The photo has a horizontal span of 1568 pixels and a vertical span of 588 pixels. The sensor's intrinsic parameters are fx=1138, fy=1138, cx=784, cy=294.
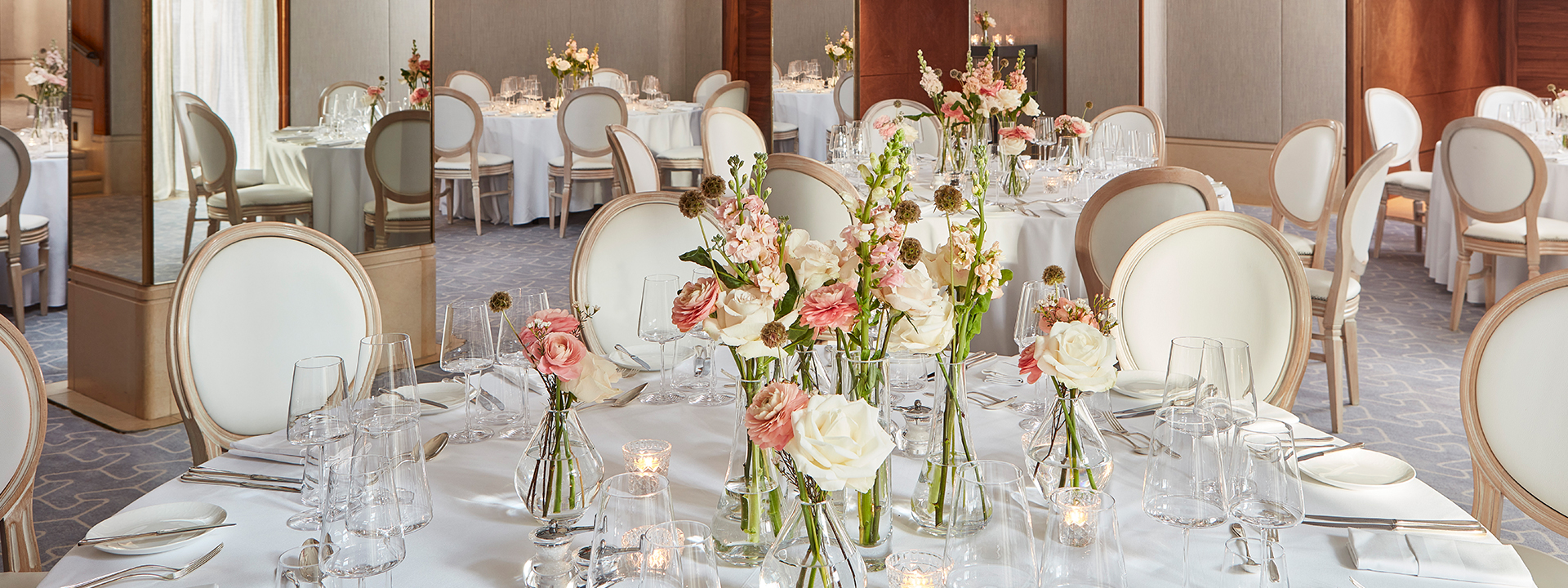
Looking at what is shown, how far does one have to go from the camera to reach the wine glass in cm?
190

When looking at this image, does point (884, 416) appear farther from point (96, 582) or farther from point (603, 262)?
point (603, 262)

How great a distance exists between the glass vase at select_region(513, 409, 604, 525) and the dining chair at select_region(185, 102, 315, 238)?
298 centimetres

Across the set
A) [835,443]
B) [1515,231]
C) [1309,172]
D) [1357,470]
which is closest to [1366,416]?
[1309,172]

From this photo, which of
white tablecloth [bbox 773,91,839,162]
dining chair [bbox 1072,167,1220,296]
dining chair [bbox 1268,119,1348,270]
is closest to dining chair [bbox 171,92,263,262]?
dining chair [bbox 1072,167,1220,296]

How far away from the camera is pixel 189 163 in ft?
12.5

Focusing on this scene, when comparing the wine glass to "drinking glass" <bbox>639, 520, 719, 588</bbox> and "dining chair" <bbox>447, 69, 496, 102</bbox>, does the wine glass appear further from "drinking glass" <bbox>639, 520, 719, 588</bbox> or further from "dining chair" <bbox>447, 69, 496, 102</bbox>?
"dining chair" <bbox>447, 69, 496, 102</bbox>

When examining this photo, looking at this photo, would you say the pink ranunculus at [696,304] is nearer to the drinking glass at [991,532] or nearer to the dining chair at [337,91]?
the drinking glass at [991,532]

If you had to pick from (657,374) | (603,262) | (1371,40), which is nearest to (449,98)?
(603,262)

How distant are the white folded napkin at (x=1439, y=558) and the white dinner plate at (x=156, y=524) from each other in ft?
4.46

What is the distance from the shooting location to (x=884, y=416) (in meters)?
1.41

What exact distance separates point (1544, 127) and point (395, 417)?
647cm

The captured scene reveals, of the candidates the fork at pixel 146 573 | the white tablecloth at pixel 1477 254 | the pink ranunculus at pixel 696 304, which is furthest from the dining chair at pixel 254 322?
the white tablecloth at pixel 1477 254

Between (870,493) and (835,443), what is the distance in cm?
28

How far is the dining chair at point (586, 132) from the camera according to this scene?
7734 mm
